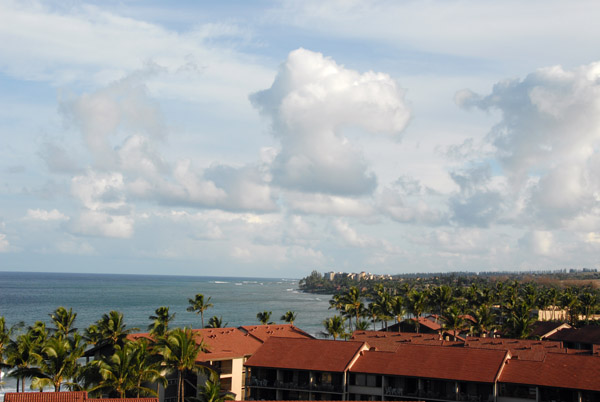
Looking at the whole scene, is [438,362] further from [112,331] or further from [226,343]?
[112,331]

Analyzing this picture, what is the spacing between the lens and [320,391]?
55.2 m

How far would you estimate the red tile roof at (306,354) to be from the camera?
185 feet

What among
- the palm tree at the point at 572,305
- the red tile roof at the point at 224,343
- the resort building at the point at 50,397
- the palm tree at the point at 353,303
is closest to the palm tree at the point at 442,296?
the palm tree at the point at 353,303

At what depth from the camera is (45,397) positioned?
38531 millimetres

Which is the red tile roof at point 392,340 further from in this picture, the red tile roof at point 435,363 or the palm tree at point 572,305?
the palm tree at point 572,305

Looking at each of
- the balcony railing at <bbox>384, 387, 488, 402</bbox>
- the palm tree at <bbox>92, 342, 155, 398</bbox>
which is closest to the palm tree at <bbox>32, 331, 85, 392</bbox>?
the palm tree at <bbox>92, 342, 155, 398</bbox>

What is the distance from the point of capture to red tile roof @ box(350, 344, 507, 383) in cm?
5241

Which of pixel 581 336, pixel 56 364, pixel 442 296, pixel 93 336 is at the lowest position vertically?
pixel 581 336

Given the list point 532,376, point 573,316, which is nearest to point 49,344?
point 532,376

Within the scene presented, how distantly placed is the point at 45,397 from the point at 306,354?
26043 millimetres

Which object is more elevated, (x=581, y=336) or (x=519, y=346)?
(x=519, y=346)

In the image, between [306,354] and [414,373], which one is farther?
[306,354]

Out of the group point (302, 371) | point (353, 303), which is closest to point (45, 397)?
point (302, 371)

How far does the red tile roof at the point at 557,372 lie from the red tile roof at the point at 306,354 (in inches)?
558
